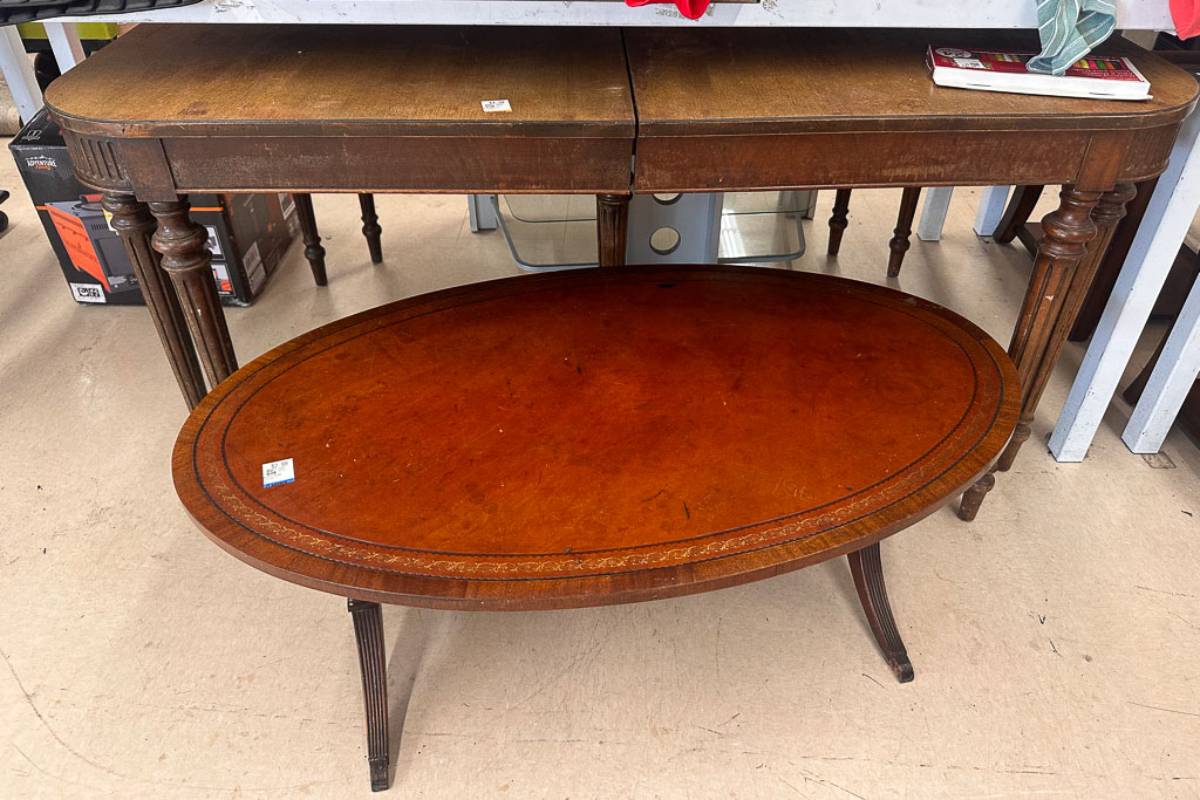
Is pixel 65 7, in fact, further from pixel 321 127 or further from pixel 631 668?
pixel 631 668

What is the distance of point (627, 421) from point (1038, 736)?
913mm

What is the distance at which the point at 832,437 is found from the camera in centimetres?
130

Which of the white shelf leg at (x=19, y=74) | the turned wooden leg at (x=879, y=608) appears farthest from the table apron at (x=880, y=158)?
the white shelf leg at (x=19, y=74)

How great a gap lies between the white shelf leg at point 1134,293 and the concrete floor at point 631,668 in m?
0.12

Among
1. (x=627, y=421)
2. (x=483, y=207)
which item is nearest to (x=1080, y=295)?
(x=627, y=421)

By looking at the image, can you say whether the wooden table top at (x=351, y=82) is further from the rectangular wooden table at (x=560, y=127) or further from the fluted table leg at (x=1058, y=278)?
the fluted table leg at (x=1058, y=278)

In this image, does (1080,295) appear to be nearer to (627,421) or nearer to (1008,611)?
(1008,611)

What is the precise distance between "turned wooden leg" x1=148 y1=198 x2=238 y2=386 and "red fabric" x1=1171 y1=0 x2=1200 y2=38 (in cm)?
166

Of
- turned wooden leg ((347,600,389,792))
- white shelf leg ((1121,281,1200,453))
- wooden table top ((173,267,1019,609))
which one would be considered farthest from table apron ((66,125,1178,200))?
turned wooden leg ((347,600,389,792))

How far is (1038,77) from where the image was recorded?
1.46 m

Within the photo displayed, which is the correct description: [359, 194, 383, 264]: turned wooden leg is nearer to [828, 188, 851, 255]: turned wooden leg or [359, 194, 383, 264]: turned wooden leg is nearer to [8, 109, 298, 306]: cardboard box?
[8, 109, 298, 306]: cardboard box

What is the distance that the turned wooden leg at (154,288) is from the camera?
1505 millimetres

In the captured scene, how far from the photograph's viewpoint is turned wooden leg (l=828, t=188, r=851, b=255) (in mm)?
2652

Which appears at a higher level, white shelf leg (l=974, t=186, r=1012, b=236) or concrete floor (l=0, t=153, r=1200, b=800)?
white shelf leg (l=974, t=186, r=1012, b=236)
